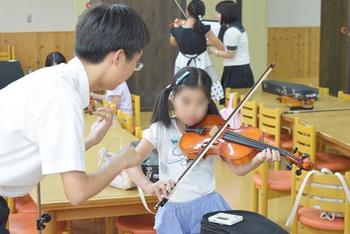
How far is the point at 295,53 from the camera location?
1032 cm

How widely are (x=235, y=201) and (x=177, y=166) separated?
2165mm

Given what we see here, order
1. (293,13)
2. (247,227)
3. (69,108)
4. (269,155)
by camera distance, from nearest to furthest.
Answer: (69,108) < (247,227) < (269,155) < (293,13)

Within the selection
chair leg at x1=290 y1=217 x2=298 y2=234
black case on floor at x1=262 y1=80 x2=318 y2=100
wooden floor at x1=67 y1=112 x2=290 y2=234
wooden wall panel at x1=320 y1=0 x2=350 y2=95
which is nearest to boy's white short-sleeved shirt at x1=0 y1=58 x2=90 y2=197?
chair leg at x1=290 y1=217 x2=298 y2=234

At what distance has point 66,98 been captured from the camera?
1408mm

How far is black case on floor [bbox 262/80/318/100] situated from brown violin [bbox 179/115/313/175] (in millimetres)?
2095

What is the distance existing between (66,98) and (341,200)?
1838 mm

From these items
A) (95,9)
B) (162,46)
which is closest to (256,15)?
(162,46)

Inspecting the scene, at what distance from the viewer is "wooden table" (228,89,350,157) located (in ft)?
11.9

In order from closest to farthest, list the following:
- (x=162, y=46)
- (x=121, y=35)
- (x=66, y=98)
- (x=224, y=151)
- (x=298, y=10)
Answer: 1. (x=66, y=98)
2. (x=121, y=35)
3. (x=224, y=151)
4. (x=162, y=46)
5. (x=298, y=10)

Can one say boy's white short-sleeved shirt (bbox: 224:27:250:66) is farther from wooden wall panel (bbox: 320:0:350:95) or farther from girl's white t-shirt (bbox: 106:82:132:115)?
wooden wall panel (bbox: 320:0:350:95)

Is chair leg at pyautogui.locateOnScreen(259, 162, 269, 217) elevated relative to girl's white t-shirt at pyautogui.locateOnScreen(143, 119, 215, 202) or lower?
lower

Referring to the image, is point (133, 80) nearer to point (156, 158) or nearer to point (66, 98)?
point (156, 158)

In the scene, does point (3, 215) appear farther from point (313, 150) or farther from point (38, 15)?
point (38, 15)

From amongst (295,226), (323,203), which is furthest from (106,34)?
(295,226)
